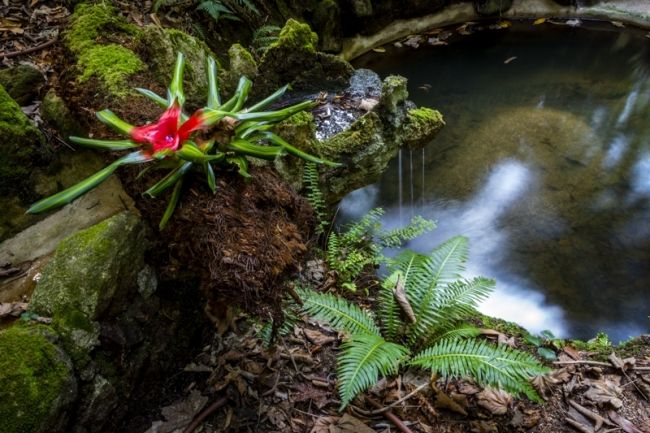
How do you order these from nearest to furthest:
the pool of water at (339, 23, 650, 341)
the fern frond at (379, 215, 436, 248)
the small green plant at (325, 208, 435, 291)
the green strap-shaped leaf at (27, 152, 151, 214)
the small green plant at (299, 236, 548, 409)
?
the green strap-shaped leaf at (27, 152, 151, 214)
the small green plant at (299, 236, 548, 409)
the small green plant at (325, 208, 435, 291)
the fern frond at (379, 215, 436, 248)
the pool of water at (339, 23, 650, 341)

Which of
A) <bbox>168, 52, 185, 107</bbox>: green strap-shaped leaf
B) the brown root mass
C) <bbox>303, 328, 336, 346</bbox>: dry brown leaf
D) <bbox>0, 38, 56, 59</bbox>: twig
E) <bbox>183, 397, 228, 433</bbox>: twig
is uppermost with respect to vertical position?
<bbox>0, 38, 56, 59</bbox>: twig

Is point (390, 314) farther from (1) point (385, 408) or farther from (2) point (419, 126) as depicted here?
(2) point (419, 126)

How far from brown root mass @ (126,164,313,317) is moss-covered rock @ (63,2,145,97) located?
79cm

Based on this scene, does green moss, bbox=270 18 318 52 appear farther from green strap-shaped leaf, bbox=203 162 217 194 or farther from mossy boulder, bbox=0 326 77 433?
mossy boulder, bbox=0 326 77 433

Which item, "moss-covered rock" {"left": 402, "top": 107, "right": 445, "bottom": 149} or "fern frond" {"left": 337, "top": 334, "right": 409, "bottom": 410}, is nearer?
"fern frond" {"left": 337, "top": 334, "right": 409, "bottom": 410}

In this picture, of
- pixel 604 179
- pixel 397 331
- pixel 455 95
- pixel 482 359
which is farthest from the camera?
pixel 455 95

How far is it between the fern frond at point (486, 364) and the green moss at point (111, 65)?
85.2 inches

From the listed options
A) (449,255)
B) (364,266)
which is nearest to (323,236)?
(364,266)

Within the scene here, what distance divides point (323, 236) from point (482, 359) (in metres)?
1.99

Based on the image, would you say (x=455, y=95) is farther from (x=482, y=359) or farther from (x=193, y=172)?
(x=193, y=172)

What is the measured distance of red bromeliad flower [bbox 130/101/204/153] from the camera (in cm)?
163

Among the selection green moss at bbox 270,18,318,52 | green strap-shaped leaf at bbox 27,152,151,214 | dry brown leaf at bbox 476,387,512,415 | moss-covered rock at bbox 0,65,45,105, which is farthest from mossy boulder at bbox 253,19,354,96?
dry brown leaf at bbox 476,387,512,415

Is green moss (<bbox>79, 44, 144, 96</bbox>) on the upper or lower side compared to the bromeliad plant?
A: upper

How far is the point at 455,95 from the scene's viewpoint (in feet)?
22.0
